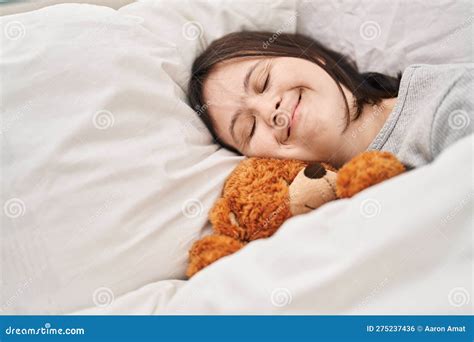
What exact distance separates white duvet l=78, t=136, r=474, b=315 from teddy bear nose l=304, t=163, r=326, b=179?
0.12m

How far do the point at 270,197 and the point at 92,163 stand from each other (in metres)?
0.29

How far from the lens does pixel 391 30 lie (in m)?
1.10

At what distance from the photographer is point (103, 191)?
2.77 ft

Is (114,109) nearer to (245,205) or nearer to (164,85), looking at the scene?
(164,85)

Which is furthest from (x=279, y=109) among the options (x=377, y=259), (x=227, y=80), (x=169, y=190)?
(x=377, y=259)

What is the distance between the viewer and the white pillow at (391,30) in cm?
105

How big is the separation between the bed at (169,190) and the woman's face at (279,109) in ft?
0.18

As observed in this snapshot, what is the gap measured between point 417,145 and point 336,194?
7.1 inches

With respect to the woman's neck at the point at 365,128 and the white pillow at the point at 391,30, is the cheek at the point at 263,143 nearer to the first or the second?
the woman's neck at the point at 365,128

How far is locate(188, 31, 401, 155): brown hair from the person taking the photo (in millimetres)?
1056

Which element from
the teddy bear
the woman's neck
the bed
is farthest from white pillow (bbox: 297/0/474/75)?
the teddy bear

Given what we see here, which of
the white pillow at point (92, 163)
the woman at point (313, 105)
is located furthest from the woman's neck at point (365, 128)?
the white pillow at point (92, 163)

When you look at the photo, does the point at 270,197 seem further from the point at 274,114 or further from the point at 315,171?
the point at 274,114
